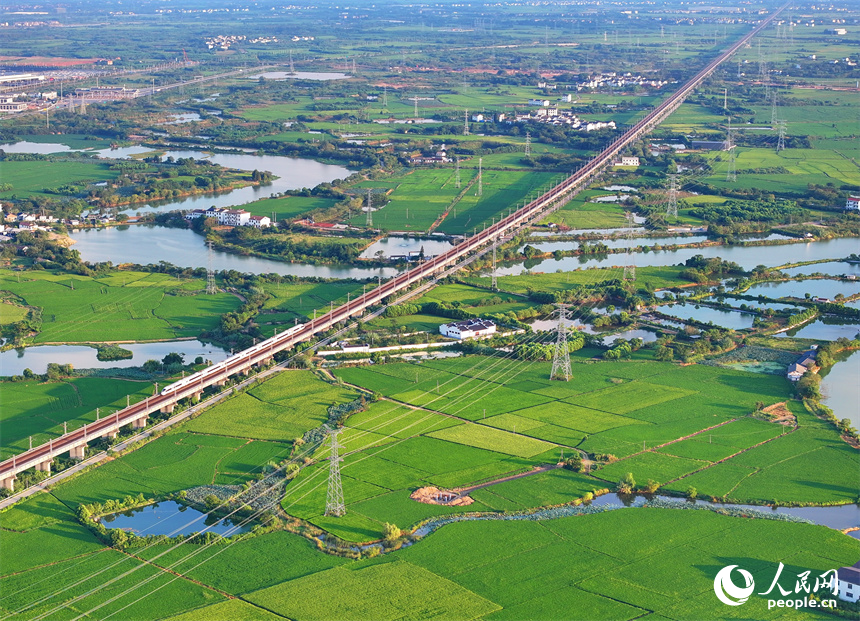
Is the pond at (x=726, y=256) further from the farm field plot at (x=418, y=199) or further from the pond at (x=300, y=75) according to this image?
the pond at (x=300, y=75)

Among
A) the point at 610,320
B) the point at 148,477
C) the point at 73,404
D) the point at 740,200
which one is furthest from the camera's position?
the point at 740,200

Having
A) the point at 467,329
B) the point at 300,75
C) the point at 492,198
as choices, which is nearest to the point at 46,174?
the point at 492,198

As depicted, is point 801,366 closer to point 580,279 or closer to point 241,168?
point 580,279

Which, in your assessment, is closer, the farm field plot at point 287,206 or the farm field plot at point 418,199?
the farm field plot at point 418,199

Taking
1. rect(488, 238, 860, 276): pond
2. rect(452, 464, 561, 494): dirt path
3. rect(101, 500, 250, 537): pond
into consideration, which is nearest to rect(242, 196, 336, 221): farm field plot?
rect(488, 238, 860, 276): pond

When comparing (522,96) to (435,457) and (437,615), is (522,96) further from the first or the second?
(437,615)

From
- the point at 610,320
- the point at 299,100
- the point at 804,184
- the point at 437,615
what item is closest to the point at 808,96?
the point at 804,184

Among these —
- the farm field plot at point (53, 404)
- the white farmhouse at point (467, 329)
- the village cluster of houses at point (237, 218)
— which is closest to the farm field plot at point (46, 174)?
the village cluster of houses at point (237, 218)
